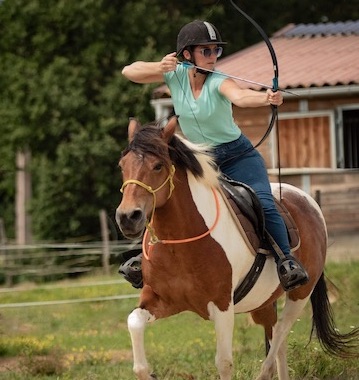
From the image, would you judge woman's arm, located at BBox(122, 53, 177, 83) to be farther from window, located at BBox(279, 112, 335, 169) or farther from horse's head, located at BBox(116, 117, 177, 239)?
window, located at BBox(279, 112, 335, 169)

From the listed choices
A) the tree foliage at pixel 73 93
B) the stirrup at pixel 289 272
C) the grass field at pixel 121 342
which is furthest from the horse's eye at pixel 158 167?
the tree foliage at pixel 73 93

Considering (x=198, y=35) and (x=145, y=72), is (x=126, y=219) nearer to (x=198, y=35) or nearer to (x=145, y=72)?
(x=145, y=72)

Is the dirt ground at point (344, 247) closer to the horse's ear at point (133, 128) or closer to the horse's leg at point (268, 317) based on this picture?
the horse's leg at point (268, 317)

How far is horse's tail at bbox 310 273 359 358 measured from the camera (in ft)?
29.3

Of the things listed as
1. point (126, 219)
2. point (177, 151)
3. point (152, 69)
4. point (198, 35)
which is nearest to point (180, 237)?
point (177, 151)

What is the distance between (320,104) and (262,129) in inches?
50.7

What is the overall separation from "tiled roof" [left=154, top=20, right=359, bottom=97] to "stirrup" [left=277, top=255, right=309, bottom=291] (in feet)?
40.7

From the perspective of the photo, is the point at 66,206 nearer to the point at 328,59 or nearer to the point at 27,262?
the point at 27,262

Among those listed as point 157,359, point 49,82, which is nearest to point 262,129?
point 49,82

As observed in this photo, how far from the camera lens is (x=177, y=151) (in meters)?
6.80

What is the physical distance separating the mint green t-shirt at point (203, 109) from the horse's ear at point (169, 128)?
412 millimetres

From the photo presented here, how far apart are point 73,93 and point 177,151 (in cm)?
2393

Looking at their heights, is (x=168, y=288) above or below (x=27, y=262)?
above

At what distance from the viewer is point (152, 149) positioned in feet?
21.3
